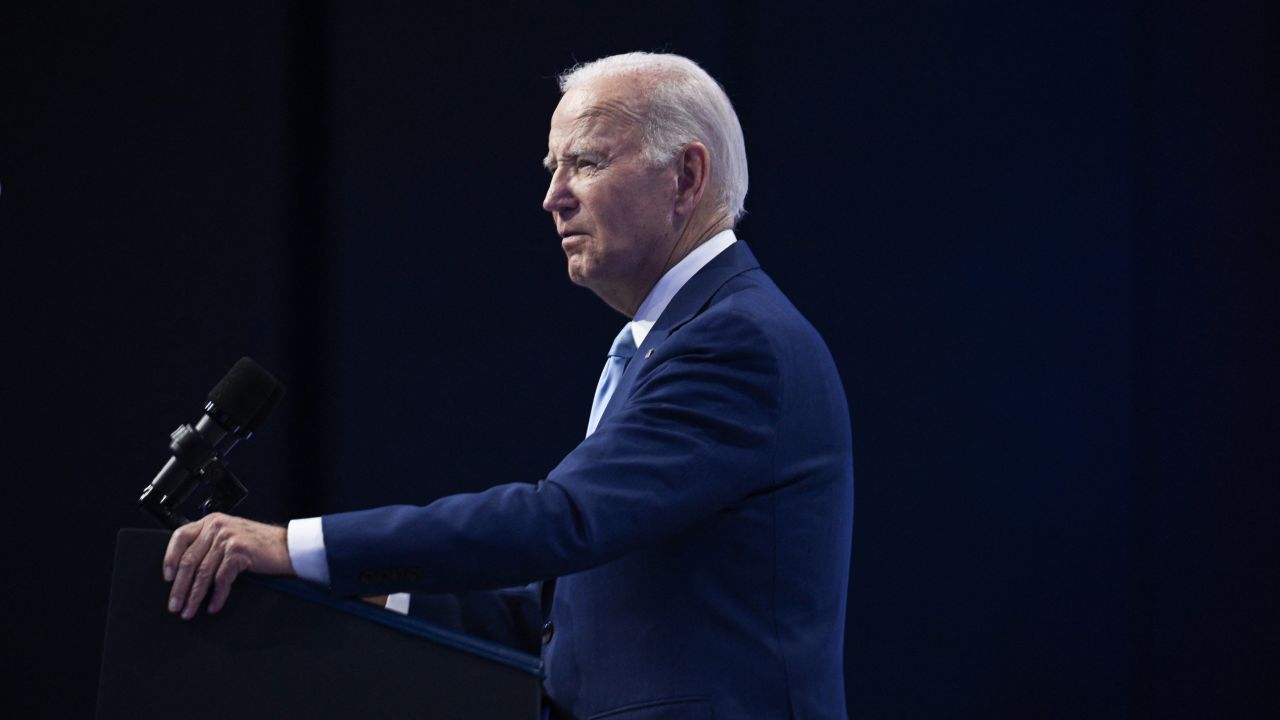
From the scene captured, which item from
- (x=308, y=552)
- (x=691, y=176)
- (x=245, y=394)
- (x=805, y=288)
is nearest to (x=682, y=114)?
(x=691, y=176)

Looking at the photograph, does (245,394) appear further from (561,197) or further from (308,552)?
(561,197)

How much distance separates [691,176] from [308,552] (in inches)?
30.6

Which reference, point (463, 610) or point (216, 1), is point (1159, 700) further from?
point (216, 1)

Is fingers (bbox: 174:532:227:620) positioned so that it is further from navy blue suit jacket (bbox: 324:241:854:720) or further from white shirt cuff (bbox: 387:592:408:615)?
white shirt cuff (bbox: 387:592:408:615)

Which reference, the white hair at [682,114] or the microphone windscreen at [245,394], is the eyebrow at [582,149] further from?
the microphone windscreen at [245,394]

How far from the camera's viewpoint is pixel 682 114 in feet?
5.48

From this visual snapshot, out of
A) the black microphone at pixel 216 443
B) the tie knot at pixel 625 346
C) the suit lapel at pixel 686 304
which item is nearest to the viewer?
the black microphone at pixel 216 443

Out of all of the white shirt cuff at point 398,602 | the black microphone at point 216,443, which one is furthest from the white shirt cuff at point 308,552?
the white shirt cuff at point 398,602

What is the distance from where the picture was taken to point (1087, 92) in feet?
8.59

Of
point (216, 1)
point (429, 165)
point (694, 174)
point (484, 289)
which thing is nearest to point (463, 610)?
point (694, 174)

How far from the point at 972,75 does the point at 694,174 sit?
122 cm

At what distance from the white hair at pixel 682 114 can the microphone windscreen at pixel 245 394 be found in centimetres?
61

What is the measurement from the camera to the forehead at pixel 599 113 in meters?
1.65


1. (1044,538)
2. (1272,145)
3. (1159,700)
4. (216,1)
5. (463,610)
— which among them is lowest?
(1159,700)
